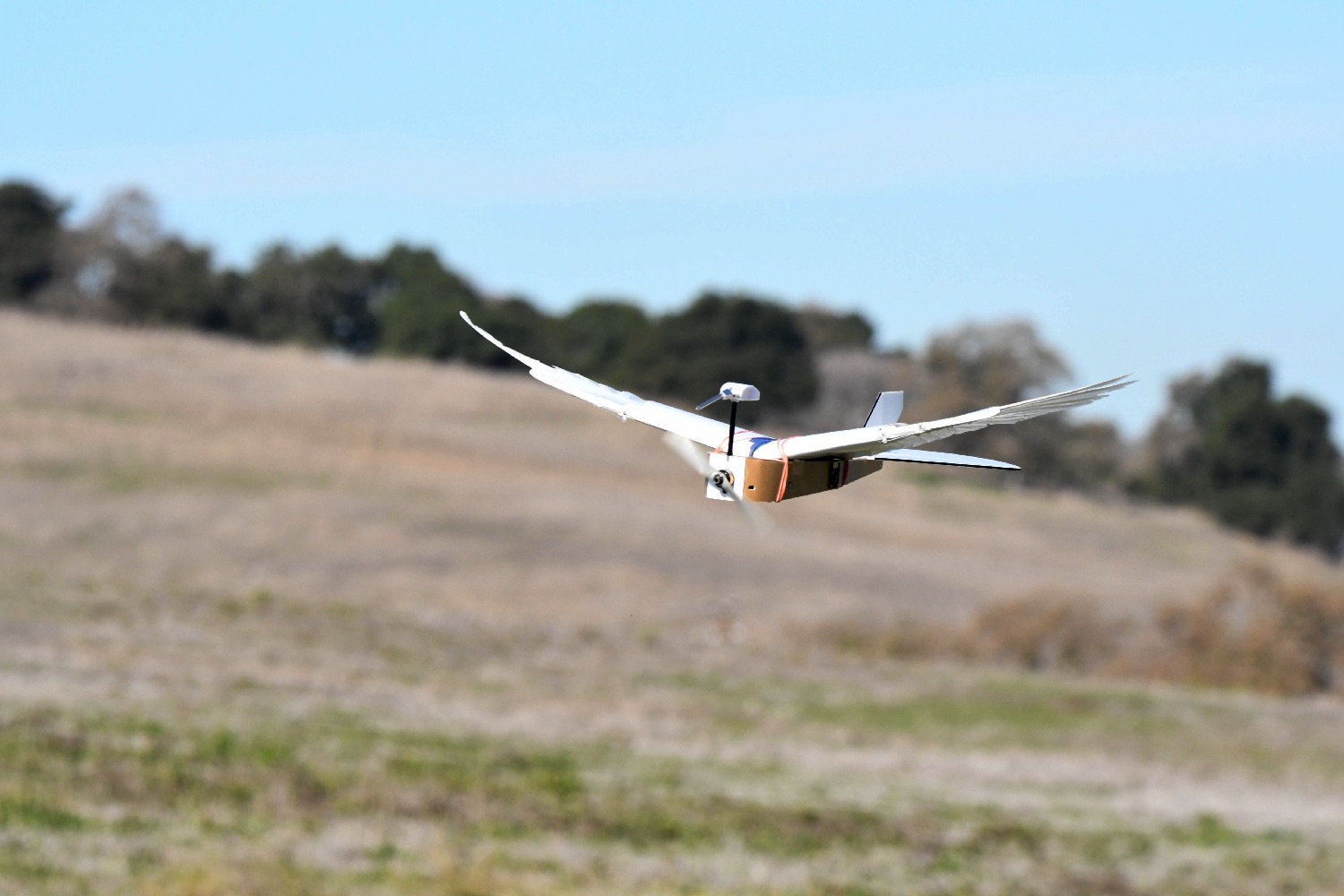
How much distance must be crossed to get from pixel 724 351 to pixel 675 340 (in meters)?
0.45

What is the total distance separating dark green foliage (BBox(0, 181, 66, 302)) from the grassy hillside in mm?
518

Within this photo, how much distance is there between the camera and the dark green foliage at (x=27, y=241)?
28.1ft

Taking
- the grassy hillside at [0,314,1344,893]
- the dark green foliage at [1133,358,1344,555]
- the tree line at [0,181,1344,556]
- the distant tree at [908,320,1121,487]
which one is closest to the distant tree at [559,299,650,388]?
the tree line at [0,181,1344,556]

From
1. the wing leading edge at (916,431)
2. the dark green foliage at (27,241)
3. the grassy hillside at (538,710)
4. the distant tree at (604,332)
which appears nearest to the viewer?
the wing leading edge at (916,431)

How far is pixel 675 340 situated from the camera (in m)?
5.12

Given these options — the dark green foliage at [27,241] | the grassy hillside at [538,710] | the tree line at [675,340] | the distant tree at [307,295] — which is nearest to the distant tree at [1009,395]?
the tree line at [675,340]

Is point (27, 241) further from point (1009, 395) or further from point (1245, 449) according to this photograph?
point (1009, 395)

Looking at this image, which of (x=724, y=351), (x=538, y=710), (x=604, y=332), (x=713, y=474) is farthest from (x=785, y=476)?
(x=538, y=710)

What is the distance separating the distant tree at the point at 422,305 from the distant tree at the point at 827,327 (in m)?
0.96

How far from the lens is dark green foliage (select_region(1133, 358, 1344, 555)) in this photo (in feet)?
19.3

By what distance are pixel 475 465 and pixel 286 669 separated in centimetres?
8964

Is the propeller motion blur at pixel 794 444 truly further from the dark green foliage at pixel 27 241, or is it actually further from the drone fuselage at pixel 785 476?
the dark green foliage at pixel 27 241

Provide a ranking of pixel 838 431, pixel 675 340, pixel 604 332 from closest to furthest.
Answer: pixel 838 431 < pixel 675 340 < pixel 604 332

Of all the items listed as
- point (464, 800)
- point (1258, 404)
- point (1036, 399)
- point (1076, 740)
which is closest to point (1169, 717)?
point (1076, 740)
